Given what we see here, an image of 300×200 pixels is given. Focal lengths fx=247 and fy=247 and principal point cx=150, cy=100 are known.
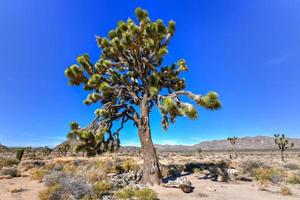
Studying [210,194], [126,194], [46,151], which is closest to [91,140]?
[126,194]

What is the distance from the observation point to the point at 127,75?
40.7 feet

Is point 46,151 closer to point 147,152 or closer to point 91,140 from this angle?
point 91,140

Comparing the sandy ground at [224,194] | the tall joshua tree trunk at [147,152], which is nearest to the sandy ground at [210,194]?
the sandy ground at [224,194]

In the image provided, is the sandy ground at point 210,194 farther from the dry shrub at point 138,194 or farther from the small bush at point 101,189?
the small bush at point 101,189

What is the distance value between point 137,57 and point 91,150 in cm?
481

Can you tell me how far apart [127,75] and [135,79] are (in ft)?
1.56

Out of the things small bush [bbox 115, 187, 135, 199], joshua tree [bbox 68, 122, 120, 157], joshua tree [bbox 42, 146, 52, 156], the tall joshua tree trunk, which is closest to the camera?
small bush [bbox 115, 187, 135, 199]

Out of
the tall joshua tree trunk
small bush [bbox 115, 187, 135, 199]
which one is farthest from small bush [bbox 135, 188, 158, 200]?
the tall joshua tree trunk

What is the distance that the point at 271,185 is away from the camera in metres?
10.8

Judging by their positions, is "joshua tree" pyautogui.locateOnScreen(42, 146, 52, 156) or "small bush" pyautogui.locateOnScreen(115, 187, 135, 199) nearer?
"small bush" pyautogui.locateOnScreen(115, 187, 135, 199)

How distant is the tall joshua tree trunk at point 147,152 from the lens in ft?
32.6

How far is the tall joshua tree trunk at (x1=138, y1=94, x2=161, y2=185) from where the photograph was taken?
992 centimetres

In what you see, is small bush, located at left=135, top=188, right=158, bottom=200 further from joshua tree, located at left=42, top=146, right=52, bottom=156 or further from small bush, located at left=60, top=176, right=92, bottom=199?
joshua tree, located at left=42, top=146, right=52, bottom=156

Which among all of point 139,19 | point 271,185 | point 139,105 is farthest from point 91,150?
point 271,185
